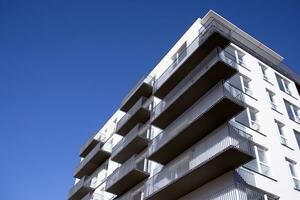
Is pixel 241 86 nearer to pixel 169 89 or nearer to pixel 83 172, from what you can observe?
pixel 169 89

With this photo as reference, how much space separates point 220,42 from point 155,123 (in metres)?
7.82

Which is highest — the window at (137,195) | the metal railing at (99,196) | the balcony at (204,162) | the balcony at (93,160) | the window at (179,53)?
the window at (179,53)

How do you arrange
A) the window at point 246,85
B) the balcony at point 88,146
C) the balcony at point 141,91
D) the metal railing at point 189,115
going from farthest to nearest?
Result: the balcony at point 88,146
the balcony at point 141,91
the window at point 246,85
the metal railing at point 189,115

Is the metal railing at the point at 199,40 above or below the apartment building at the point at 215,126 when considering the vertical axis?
above

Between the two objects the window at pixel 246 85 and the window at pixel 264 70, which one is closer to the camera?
the window at pixel 246 85

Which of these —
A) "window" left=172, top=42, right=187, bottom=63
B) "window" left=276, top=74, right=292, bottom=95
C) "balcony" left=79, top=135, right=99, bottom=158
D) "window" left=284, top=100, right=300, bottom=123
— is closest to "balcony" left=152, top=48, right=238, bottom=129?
"window" left=172, top=42, right=187, bottom=63

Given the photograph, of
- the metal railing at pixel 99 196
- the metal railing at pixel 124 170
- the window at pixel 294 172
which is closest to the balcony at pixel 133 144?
the metal railing at pixel 124 170

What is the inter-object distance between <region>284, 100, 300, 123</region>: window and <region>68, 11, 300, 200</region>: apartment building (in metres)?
0.11

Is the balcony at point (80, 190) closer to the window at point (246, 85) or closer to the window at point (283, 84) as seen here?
the window at point (246, 85)

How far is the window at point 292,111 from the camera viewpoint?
2564 cm

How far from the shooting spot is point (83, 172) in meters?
38.9

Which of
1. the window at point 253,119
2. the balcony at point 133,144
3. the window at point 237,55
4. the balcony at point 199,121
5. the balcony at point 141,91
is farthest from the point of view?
the balcony at point 141,91

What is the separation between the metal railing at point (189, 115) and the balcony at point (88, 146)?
17.8m

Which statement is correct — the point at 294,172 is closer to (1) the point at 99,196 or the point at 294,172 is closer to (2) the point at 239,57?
(2) the point at 239,57
